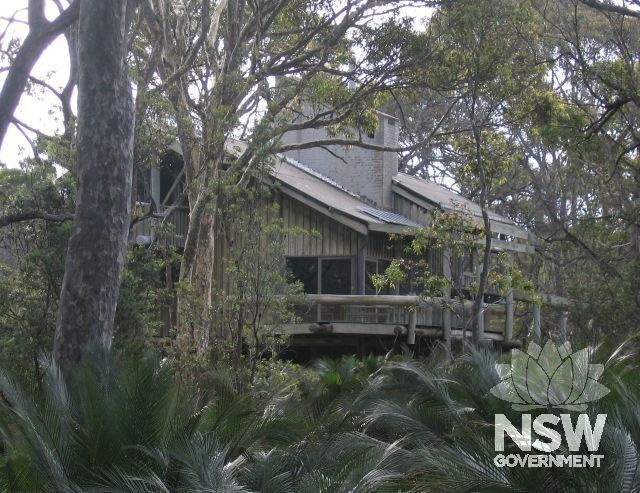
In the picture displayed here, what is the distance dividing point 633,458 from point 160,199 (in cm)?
2028

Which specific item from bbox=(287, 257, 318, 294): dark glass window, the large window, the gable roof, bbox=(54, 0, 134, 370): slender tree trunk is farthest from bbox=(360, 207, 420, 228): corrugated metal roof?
bbox=(54, 0, 134, 370): slender tree trunk

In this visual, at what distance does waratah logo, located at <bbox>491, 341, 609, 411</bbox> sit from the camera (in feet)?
21.4

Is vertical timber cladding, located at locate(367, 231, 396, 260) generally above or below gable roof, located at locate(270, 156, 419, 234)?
below

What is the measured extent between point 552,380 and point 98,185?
18.0ft

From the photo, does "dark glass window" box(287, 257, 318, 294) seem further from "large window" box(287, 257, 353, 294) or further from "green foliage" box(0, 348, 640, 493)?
"green foliage" box(0, 348, 640, 493)

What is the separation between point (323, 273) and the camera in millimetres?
23609

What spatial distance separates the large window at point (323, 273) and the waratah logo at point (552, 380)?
16.0 metres

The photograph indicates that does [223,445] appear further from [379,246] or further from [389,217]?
[379,246]

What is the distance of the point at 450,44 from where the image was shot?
18.2 m

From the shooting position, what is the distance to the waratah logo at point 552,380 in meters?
6.54

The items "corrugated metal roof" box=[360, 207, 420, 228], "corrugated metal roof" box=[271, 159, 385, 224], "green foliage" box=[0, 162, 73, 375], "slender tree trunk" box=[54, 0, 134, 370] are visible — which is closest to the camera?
"slender tree trunk" box=[54, 0, 134, 370]

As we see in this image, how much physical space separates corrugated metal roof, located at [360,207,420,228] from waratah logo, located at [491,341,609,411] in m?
14.7

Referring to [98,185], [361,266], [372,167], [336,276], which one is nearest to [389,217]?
[361,266]

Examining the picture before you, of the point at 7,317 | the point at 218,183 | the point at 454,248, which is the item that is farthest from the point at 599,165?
the point at 7,317
